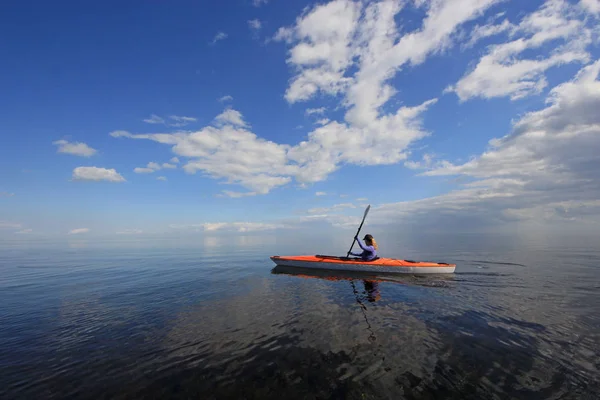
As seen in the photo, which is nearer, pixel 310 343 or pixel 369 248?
pixel 310 343

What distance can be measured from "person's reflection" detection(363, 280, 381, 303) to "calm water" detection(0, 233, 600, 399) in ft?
0.67

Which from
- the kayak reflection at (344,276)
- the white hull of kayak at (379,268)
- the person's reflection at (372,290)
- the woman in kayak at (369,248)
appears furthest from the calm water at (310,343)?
the woman in kayak at (369,248)

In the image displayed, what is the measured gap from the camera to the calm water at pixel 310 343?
24.8 feet

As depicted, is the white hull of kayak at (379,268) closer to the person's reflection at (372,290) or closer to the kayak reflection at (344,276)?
the kayak reflection at (344,276)

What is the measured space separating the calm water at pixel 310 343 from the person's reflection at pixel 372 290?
205 millimetres

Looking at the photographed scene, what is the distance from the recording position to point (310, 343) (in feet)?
33.5

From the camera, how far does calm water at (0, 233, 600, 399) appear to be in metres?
7.56

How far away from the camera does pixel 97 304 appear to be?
16672mm

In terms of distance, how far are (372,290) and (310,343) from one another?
9767mm

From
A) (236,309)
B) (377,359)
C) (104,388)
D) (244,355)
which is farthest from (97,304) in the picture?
(377,359)

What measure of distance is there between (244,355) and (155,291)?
14.0m

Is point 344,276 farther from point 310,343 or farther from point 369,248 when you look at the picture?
point 310,343

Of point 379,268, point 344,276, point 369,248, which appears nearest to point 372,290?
point 344,276

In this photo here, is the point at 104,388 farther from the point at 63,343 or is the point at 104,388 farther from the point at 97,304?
the point at 97,304
